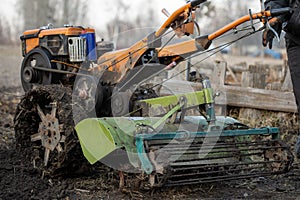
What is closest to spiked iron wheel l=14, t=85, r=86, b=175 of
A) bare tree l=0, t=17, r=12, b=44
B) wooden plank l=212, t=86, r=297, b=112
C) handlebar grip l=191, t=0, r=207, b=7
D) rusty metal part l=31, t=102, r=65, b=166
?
rusty metal part l=31, t=102, r=65, b=166

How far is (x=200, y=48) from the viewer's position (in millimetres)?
5516

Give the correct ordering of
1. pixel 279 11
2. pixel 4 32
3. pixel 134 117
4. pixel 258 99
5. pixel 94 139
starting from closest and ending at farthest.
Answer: pixel 279 11 → pixel 94 139 → pixel 134 117 → pixel 258 99 → pixel 4 32

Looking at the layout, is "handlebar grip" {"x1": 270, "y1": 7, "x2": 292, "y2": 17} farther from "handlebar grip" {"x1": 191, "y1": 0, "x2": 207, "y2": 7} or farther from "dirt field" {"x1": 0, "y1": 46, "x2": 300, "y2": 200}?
"dirt field" {"x1": 0, "y1": 46, "x2": 300, "y2": 200}

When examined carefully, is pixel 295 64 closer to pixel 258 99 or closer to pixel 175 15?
pixel 175 15

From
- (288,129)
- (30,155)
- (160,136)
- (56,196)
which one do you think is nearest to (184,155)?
(160,136)

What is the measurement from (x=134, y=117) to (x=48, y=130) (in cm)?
111

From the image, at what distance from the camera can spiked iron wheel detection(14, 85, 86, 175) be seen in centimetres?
552

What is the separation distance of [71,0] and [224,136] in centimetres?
4334

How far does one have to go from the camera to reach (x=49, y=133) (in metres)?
5.88

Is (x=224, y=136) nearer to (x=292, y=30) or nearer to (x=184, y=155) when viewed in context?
(x=184, y=155)

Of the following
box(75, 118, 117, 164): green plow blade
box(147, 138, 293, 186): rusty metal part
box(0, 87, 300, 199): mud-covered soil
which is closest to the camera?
box(147, 138, 293, 186): rusty metal part

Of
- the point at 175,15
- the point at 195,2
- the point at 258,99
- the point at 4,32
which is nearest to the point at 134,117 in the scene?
the point at 175,15

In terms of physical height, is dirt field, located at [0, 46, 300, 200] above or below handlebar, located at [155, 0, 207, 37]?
below

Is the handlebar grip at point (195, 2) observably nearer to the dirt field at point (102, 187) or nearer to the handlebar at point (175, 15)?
the handlebar at point (175, 15)
